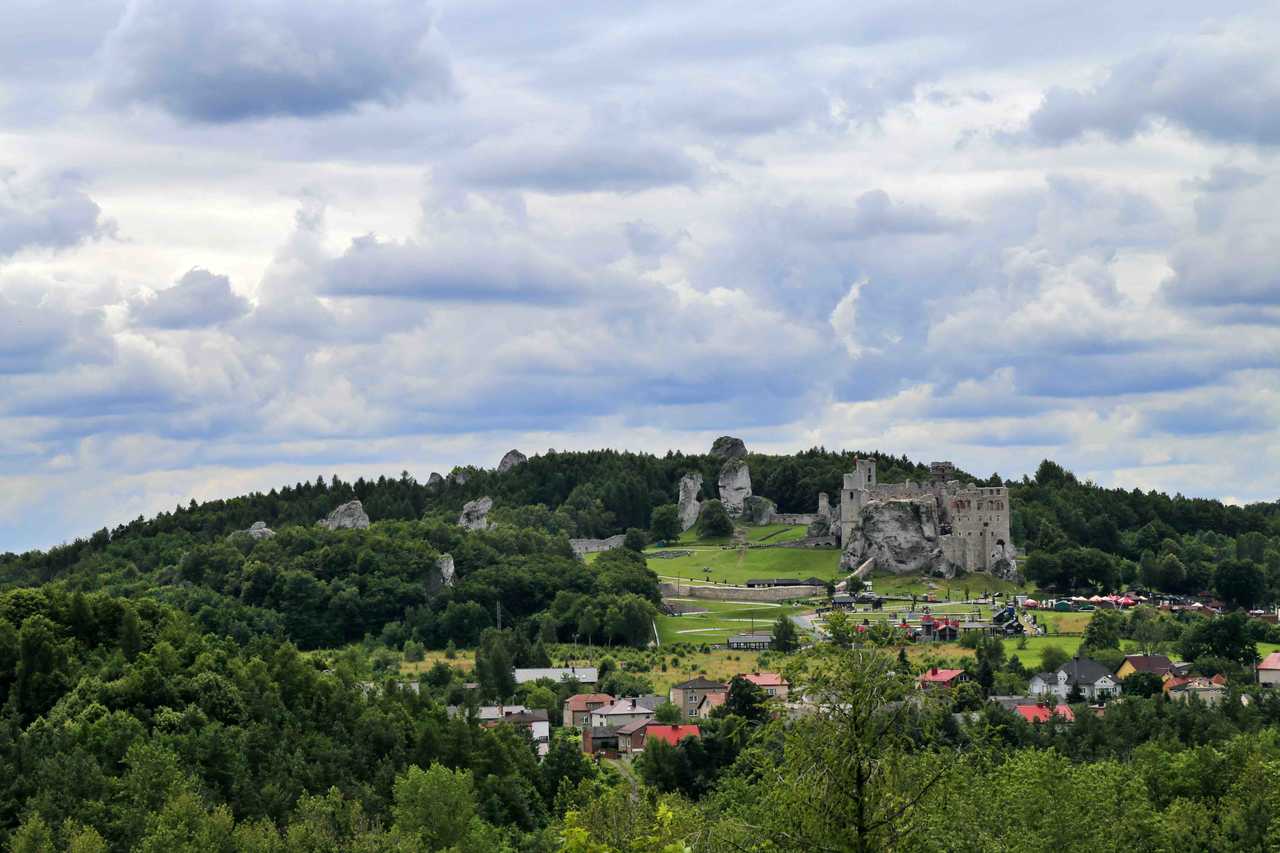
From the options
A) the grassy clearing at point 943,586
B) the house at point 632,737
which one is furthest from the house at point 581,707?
the grassy clearing at point 943,586

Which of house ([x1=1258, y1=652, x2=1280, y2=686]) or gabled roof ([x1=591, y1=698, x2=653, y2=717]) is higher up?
house ([x1=1258, y1=652, x2=1280, y2=686])

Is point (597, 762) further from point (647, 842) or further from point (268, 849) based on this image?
point (647, 842)

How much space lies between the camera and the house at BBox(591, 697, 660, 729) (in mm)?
93500

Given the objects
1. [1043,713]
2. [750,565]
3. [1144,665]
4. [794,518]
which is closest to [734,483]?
[794,518]

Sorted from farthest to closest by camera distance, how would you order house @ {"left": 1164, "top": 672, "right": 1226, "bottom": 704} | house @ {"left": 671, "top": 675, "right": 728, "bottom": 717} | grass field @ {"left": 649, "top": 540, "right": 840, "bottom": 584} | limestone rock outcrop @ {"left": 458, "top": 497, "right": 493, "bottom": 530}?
limestone rock outcrop @ {"left": 458, "top": 497, "right": 493, "bottom": 530}
grass field @ {"left": 649, "top": 540, "right": 840, "bottom": 584}
house @ {"left": 671, "top": 675, "right": 728, "bottom": 717}
house @ {"left": 1164, "top": 672, "right": 1226, "bottom": 704}

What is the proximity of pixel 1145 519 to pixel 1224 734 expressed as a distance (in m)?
101

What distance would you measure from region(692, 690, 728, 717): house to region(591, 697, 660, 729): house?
7.72 ft

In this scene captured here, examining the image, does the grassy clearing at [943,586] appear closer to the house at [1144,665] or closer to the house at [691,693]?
the house at [1144,665]

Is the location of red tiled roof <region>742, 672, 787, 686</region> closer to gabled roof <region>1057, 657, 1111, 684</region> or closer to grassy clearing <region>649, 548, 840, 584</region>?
gabled roof <region>1057, 657, 1111, 684</region>

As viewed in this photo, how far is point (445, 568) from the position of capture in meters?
140

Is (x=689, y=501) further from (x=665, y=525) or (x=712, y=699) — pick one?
(x=712, y=699)

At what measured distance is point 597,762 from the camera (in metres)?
84.6

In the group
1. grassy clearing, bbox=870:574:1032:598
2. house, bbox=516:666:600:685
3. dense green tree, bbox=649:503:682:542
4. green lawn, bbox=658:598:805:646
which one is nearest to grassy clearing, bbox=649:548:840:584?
grassy clearing, bbox=870:574:1032:598

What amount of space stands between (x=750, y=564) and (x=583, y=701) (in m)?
60.3
